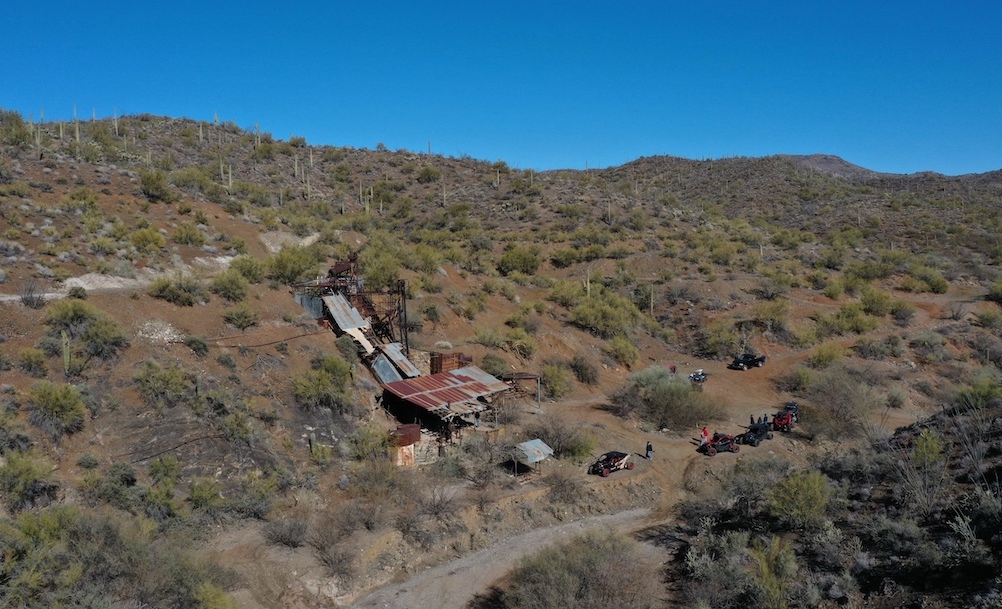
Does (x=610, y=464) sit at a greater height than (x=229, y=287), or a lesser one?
lesser

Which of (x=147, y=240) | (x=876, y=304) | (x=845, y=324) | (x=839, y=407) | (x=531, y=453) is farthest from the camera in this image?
(x=876, y=304)

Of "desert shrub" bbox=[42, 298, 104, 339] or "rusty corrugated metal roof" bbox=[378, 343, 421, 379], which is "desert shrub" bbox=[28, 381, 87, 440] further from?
"rusty corrugated metal roof" bbox=[378, 343, 421, 379]

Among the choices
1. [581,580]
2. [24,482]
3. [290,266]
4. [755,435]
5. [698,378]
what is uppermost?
[290,266]

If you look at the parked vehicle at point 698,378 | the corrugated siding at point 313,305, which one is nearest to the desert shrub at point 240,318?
the corrugated siding at point 313,305

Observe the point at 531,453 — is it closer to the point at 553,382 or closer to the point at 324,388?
the point at 324,388

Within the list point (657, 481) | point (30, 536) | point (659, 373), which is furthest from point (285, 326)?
point (659, 373)

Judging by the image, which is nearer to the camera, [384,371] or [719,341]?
[384,371]

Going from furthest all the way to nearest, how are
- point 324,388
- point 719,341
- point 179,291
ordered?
point 719,341
point 179,291
point 324,388

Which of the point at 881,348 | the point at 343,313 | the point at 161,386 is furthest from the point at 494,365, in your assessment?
the point at 881,348
